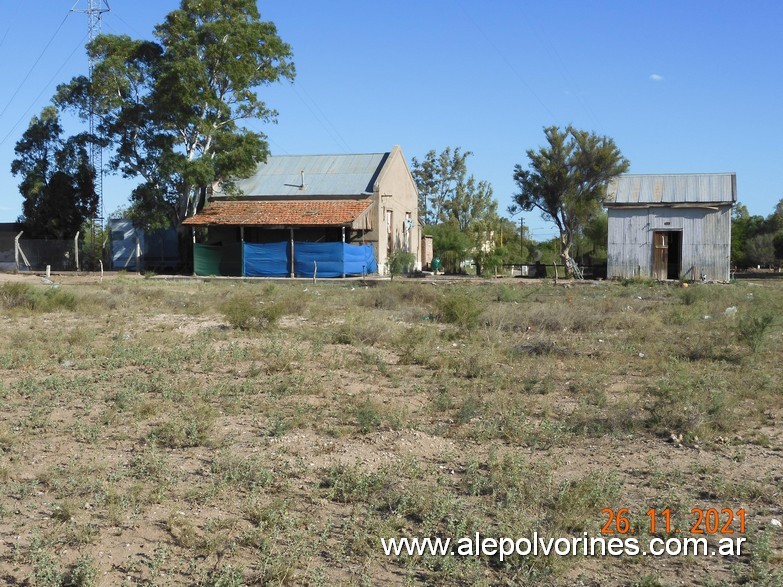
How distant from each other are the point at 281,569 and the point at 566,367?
759 cm

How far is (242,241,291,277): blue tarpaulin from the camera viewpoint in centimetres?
3938

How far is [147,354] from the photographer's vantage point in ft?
41.4

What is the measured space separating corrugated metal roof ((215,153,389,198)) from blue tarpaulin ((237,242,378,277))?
4567mm

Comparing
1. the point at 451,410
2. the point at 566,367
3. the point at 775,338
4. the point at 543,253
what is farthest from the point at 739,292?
the point at 543,253

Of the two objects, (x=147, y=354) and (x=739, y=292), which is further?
(x=739, y=292)

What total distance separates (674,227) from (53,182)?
33565 mm

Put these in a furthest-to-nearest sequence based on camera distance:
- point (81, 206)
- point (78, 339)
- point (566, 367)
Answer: point (81, 206), point (78, 339), point (566, 367)

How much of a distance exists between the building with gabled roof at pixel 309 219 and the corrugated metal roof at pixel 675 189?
39.3 ft

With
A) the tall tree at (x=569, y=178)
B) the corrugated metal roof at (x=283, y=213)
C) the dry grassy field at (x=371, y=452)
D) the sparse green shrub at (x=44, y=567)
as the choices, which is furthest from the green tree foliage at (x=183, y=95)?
the sparse green shrub at (x=44, y=567)

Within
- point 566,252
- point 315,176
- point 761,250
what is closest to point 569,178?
point 566,252

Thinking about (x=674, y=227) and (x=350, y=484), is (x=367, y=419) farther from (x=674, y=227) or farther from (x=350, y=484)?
(x=674, y=227)

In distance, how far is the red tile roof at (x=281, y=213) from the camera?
3931cm

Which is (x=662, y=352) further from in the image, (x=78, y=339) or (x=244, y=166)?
(x=244, y=166)

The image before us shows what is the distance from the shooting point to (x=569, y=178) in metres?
43.9
